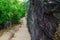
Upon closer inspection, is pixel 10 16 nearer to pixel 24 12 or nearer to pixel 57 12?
pixel 24 12

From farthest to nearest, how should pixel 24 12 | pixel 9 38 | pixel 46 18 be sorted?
1. pixel 24 12
2. pixel 9 38
3. pixel 46 18

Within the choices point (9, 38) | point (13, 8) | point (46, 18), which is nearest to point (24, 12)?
point (13, 8)

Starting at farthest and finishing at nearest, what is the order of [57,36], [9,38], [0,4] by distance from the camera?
1. [0,4]
2. [9,38]
3. [57,36]

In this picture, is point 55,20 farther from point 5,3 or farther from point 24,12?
point 24,12

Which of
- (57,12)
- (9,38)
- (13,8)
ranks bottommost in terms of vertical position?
(9,38)

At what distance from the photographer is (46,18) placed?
321cm

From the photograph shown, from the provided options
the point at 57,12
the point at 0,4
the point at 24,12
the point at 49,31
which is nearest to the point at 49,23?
the point at 49,31

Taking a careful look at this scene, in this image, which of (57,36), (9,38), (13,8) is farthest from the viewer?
(13,8)

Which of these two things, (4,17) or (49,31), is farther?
(4,17)

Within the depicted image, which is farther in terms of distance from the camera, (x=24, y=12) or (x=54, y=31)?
(x=24, y=12)

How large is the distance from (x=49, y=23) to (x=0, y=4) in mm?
7509

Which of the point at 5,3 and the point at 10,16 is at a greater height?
the point at 5,3

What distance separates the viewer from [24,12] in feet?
43.1

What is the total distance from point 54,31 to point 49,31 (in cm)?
18
